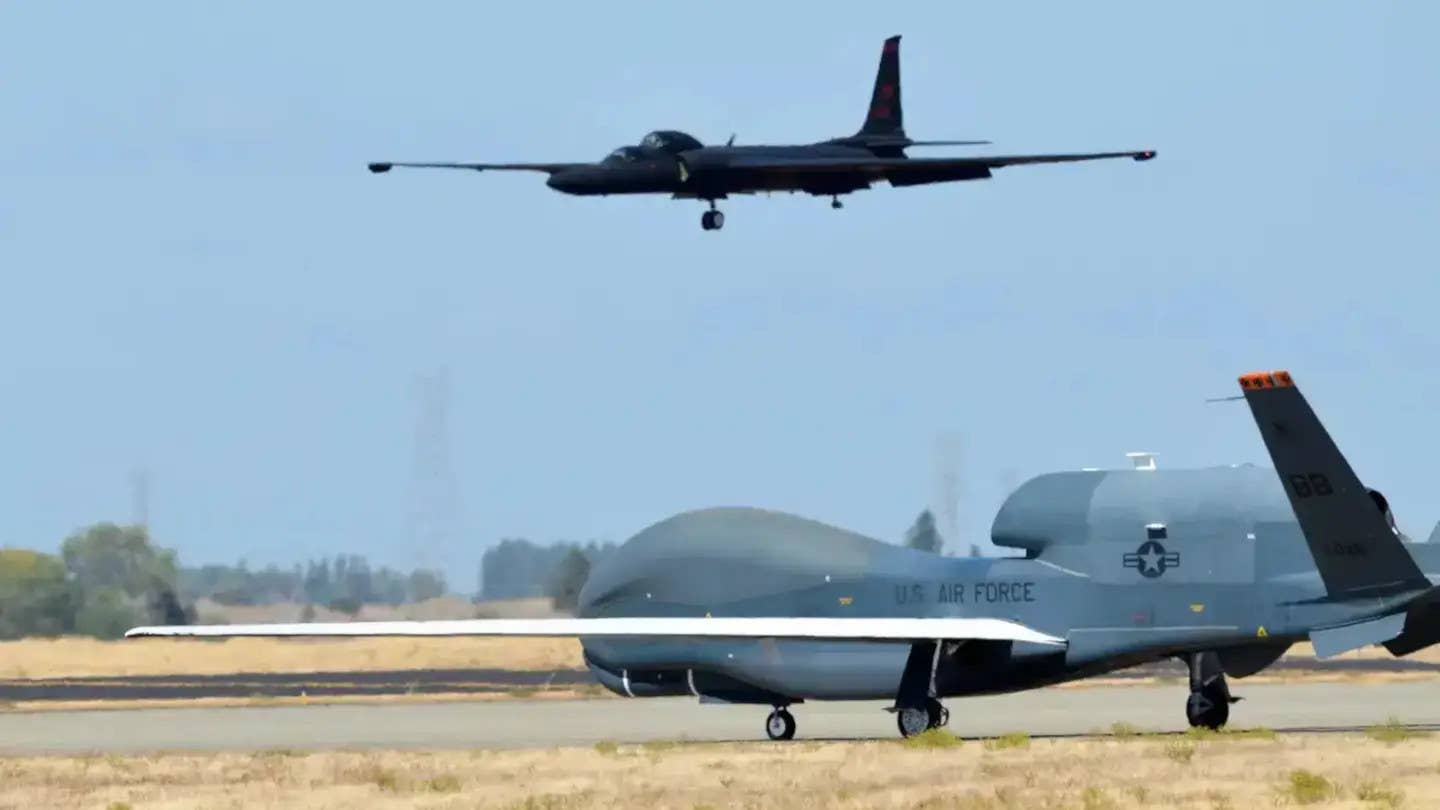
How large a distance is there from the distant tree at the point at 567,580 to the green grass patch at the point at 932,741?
141ft

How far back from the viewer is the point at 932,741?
3647 centimetres

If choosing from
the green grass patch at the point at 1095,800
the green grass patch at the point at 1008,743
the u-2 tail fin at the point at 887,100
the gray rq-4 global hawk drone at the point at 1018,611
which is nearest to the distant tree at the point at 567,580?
the u-2 tail fin at the point at 887,100

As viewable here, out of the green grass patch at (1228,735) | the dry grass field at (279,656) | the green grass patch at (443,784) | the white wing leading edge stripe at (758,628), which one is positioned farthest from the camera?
the dry grass field at (279,656)

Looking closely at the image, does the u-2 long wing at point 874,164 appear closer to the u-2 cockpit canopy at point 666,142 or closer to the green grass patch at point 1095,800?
the u-2 cockpit canopy at point 666,142

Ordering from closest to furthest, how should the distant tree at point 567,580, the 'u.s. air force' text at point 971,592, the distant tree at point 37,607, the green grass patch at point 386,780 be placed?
the green grass patch at point 386,780, the 'u.s. air force' text at point 971,592, the distant tree at point 567,580, the distant tree at point 37,607

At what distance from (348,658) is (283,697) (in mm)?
18246

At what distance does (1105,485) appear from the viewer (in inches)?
1572

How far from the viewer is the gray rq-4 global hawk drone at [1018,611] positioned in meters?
37.7

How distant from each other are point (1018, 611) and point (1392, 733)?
6595mm

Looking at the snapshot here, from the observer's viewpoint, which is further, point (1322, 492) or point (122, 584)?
point (122, 584)

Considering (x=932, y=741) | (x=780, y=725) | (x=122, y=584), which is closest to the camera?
(x=932, y=741)

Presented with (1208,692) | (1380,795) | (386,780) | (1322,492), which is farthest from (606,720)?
(1380,795)

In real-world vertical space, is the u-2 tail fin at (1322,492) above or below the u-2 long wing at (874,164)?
below

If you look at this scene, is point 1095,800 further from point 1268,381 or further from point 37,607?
point 37,607
